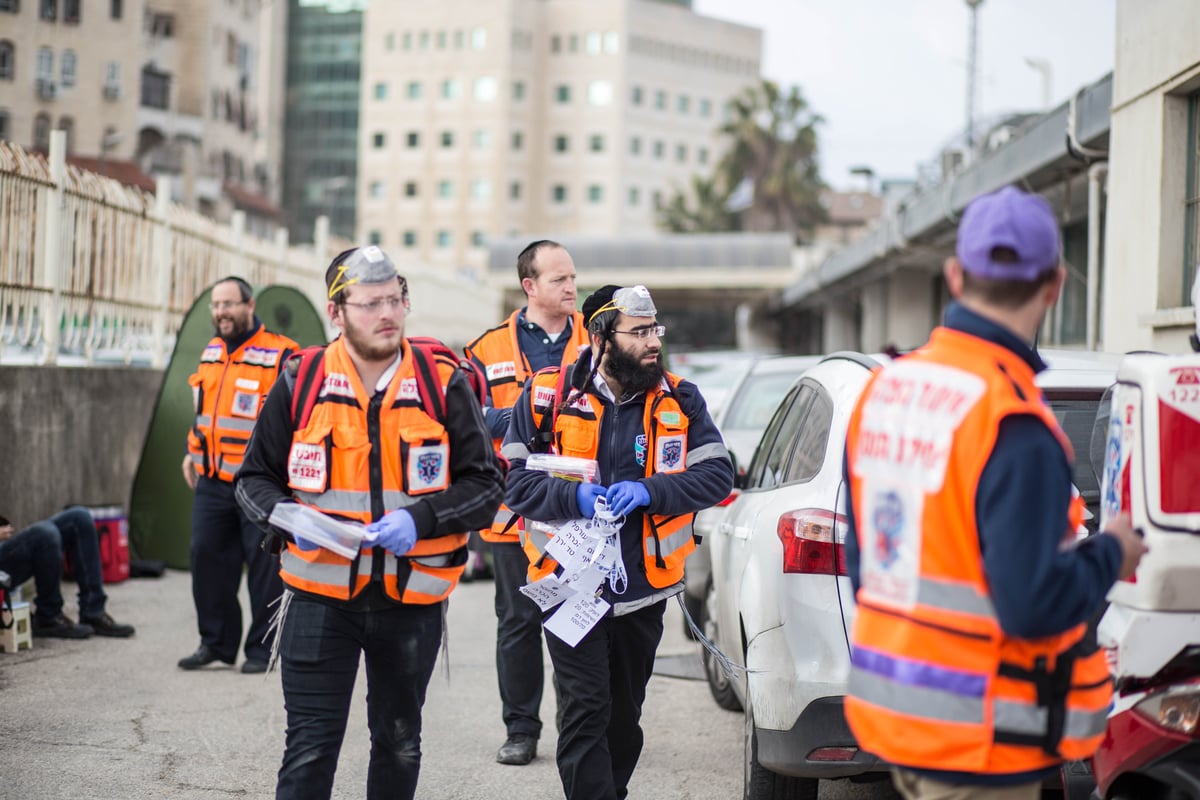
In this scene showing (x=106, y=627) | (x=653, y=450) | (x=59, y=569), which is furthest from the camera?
(x=106, y=627)

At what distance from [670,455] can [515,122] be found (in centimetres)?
10370

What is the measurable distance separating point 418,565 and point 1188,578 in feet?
6.57

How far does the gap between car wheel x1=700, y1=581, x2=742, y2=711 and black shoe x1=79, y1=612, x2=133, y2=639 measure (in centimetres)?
357

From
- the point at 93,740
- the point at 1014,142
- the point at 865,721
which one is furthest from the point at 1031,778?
the point at 1014,142

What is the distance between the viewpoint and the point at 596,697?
443cm

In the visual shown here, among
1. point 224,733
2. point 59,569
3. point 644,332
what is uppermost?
point 644,332

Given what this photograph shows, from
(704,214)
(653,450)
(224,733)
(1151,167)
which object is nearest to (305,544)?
(653,450)

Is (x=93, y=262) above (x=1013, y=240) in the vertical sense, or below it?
above

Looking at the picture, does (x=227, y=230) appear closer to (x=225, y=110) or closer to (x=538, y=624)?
(x=538, y=624)

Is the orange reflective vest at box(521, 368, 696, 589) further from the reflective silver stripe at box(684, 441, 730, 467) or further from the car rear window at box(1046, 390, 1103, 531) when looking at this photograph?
the car rear window at box(1046, 390, 1103, 531)

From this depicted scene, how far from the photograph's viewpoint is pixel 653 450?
4.60 meters

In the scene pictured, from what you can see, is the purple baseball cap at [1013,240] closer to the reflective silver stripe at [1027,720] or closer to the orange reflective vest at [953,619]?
the orange reflective vest at [953,619]

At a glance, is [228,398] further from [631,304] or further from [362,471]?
[362,471]

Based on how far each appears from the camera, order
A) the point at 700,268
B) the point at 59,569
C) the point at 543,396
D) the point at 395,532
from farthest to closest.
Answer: the point at 700,268
the point at 59,569
the point at 543,396
the point at 395,532
